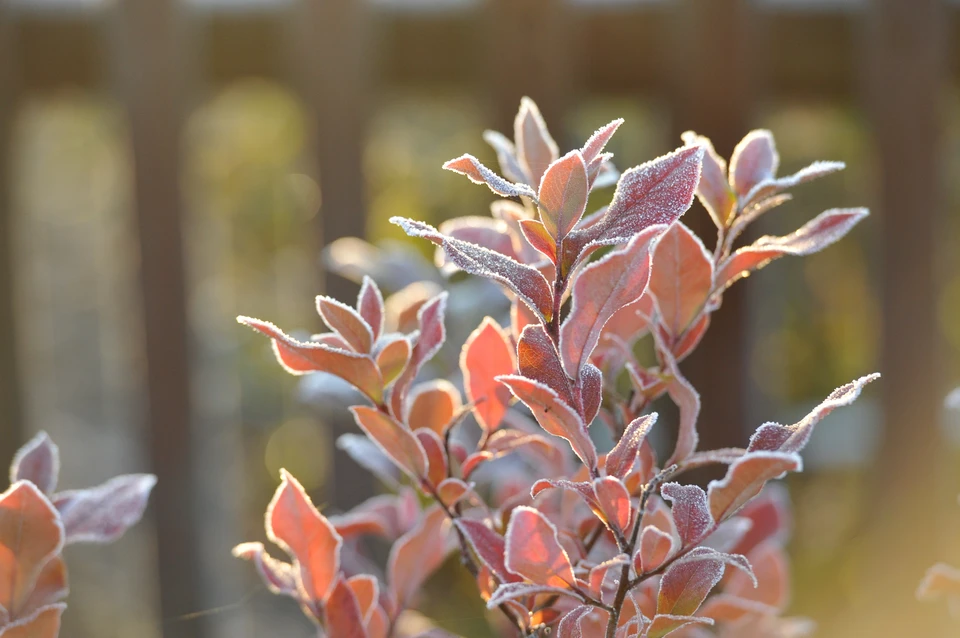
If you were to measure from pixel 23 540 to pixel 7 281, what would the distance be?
1.43 m

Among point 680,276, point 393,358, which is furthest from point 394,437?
point 680,276

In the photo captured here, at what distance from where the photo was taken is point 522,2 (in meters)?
1.49

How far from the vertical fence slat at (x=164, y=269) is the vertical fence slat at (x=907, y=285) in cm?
113

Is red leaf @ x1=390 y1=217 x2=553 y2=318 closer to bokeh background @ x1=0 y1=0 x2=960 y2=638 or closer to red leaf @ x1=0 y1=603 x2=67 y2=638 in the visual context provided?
red leaf @ x1=0 y1=603 x2=67 y2=638

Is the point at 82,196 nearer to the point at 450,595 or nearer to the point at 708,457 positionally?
the point at 450,595

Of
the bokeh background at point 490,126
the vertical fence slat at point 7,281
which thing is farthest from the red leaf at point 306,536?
the vertical fence slat at point 7,281

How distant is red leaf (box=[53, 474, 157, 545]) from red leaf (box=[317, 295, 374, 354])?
0.12m

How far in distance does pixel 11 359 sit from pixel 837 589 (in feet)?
4.90

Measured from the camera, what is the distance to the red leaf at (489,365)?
43cm

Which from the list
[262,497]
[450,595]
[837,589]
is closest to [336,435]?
[450,595]

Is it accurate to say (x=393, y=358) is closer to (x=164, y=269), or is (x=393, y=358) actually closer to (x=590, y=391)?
(x=590, y=391)

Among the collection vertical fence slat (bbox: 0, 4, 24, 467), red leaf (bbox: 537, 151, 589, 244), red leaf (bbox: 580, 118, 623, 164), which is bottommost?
vertical fence slat (bbox: 0, 4, 24, 467)

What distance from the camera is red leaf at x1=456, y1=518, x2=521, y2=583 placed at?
36 centimetres

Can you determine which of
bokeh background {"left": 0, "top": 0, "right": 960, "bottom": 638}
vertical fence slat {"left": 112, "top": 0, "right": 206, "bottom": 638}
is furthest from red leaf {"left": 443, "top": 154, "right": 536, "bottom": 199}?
vertical fence slat {"left": 112, "top": 0, "right": 206, "bottom": 638}
